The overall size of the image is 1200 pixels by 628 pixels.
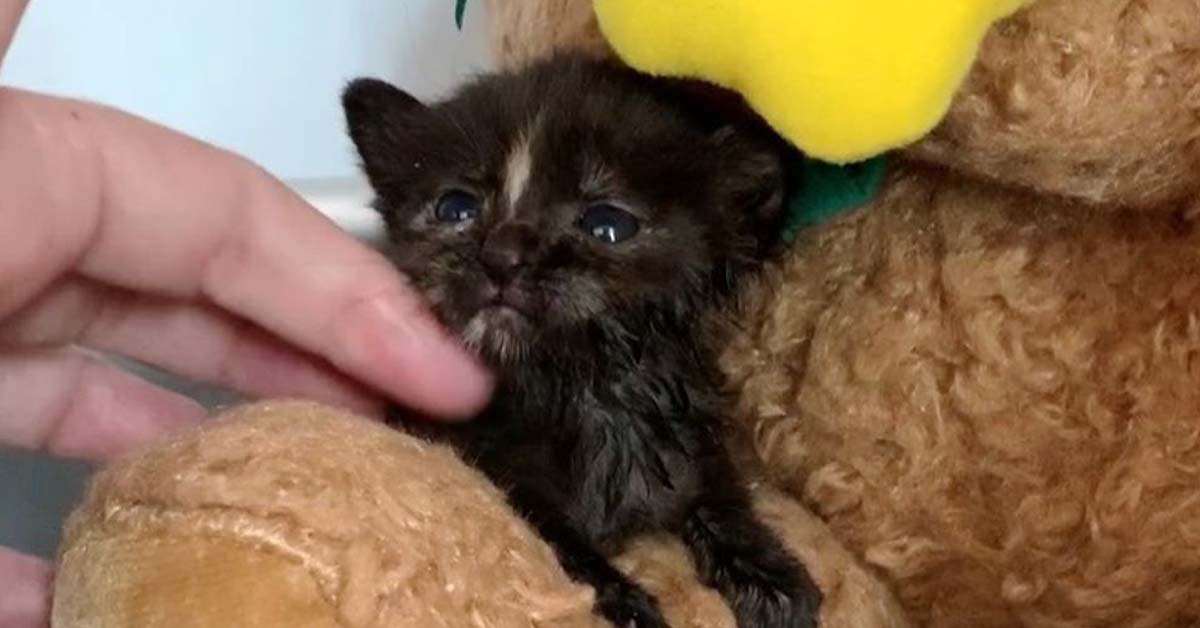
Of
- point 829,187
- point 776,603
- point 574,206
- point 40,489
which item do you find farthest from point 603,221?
point 40,489

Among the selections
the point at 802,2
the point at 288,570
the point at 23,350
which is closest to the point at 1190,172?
the point at 802,2

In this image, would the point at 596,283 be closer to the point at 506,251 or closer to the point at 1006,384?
the point at 506,251

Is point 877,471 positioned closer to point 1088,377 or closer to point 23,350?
point 1088,377

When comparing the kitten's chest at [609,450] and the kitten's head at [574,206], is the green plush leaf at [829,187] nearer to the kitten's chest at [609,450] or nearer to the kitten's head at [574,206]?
the kitten's head at [574,206]

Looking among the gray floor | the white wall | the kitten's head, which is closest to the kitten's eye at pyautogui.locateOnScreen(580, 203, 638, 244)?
the kitten's head

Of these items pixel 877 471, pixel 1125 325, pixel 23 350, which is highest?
pixel 1125 325

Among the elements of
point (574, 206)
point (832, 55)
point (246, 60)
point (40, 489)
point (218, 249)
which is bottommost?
point (40, 489)

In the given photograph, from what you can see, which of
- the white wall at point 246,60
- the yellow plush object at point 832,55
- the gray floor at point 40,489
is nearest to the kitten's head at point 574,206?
the yellow plush object at point 832,55
